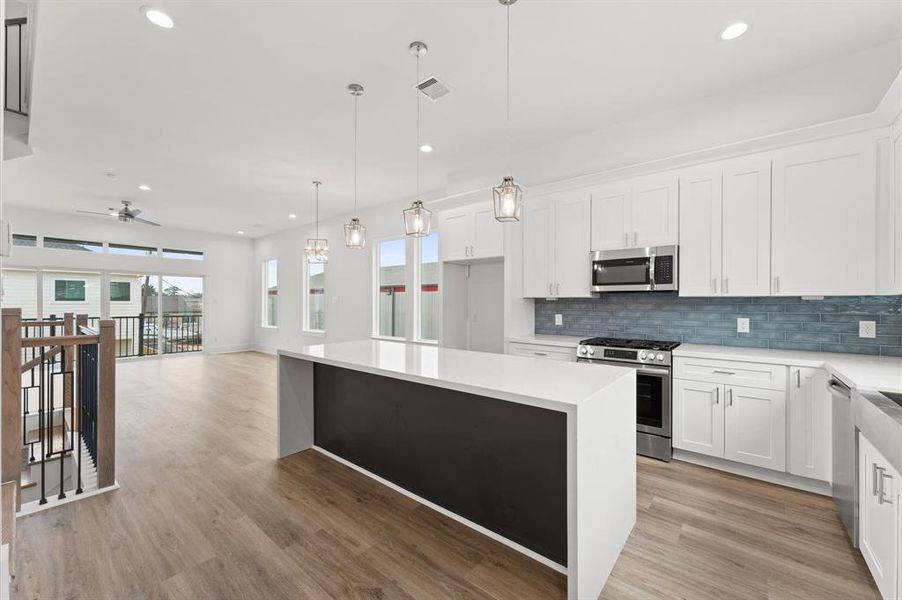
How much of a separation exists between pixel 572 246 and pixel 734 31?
1.93 metres

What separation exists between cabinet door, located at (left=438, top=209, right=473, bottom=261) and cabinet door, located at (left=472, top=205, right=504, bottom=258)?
82 mm

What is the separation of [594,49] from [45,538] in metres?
4.33

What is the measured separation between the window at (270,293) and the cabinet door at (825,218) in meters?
9.19

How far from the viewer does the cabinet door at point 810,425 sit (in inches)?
105

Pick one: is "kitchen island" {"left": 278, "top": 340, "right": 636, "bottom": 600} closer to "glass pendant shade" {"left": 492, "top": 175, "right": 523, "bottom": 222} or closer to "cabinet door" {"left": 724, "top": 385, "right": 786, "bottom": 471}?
"glass pendant shade" {"left": 492, "top": 175, "right": 523, "bottom": 222}

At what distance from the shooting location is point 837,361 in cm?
270

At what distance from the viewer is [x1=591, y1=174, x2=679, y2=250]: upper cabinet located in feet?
11.4

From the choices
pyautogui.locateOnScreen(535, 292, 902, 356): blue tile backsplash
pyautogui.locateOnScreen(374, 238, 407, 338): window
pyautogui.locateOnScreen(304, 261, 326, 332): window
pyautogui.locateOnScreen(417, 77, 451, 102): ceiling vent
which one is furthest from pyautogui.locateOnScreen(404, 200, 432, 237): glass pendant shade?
pyautogui.locateOnScreen(304, 261, 326, 332): window

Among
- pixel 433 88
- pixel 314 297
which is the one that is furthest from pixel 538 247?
pixel 314 297

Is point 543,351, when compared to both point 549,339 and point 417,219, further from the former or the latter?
point 417,219

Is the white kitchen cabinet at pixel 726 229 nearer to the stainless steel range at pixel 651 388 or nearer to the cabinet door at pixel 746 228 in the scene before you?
the cabinet door at pixel 746 228

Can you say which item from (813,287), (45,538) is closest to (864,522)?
(813,287)

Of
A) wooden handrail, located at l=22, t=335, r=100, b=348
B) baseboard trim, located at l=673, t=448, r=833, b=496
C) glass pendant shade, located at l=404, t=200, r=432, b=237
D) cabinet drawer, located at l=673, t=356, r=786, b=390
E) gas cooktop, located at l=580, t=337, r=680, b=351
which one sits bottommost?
baseboard trim, located at l=673, t=448, r=833, b=496

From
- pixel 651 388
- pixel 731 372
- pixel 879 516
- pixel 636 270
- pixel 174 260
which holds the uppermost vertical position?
pixel 174 260
